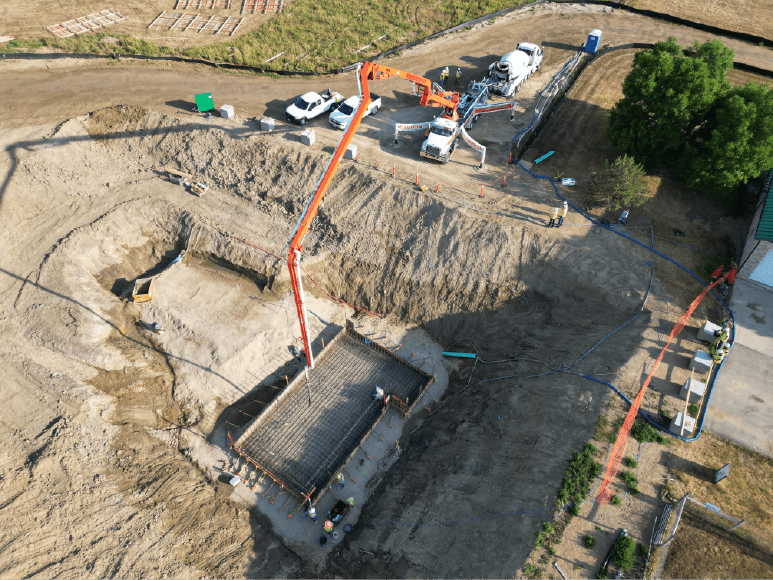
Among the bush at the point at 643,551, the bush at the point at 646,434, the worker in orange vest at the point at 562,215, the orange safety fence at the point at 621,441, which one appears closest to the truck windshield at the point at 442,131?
the worker in orange vest at the point at 562,215

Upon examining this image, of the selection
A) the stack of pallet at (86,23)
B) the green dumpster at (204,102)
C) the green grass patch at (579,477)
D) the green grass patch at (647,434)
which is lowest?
the green grass patch at (579,477)

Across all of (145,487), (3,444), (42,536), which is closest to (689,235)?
(145,487)

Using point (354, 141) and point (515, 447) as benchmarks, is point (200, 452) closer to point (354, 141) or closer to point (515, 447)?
point (515, 447)

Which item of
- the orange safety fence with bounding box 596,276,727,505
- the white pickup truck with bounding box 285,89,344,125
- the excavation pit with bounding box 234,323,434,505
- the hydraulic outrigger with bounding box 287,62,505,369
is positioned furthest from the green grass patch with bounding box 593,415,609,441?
the white pickup truck with bounding box 285,89,344,125

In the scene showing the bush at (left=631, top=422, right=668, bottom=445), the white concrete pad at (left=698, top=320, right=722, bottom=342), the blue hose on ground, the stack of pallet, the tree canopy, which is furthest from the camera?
the stack of pallet

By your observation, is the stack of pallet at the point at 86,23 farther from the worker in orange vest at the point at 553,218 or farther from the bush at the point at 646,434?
the bush at the point at 646,434

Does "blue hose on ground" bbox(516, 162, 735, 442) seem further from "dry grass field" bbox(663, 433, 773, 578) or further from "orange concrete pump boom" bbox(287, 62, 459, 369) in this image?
"orange concrete pump boom" bbox(287, 62, 459, 369)

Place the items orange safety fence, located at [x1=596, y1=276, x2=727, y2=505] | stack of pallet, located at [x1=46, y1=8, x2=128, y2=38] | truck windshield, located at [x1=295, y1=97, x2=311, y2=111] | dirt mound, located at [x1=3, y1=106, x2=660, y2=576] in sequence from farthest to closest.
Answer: stack of pallet, located at [x1=46, y1=8, x2=128, y2=38]
truck windshield, located at [x1=295, y1=97, x2=311, y2=111]
dirt mound, located at [x1=3, y1=106, x2=660, y2=576]
orange safety fence, located at [x1=596, y1=276, x2=727, y2=505]
